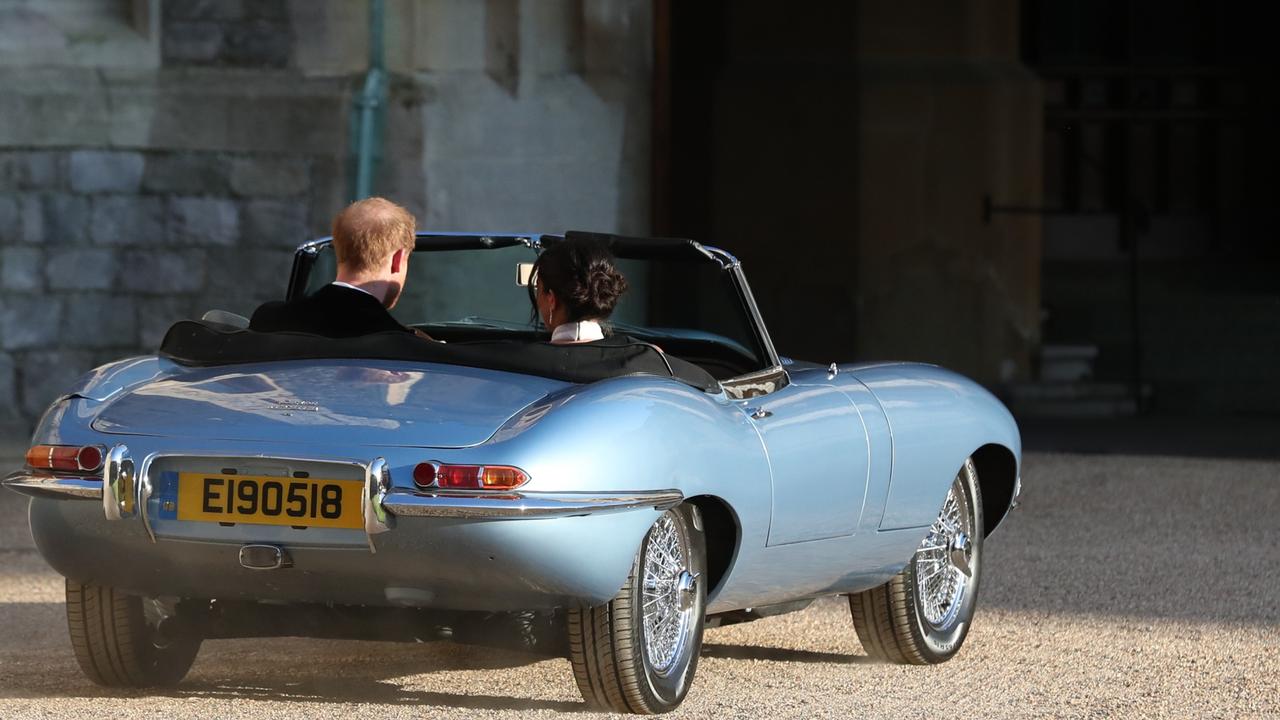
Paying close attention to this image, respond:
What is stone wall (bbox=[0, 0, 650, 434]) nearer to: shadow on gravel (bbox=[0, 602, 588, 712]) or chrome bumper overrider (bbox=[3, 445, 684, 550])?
shadow on gravel (bbox=[0, 602, 588, 712])

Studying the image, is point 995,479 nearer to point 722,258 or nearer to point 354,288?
point 722,258

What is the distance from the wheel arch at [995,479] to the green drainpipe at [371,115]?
6751mm

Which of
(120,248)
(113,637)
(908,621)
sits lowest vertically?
(908,621)

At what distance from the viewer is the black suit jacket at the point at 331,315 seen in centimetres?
505

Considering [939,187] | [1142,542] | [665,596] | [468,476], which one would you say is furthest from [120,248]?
[468,476]

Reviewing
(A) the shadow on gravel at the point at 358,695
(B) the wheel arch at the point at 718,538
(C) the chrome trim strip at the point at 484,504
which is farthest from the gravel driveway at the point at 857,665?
(C) the chrome trim strip at the point at 484,504

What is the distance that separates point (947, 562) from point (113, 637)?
232 cm

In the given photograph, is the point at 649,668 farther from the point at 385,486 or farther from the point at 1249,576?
the point at 1249,576

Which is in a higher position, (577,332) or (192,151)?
(192,151)

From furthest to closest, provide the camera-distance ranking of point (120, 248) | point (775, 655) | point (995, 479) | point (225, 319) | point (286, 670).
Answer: point (120, 248)
point (995, 479)
point (775, 655)
point (286, 670)
point (225, 319)

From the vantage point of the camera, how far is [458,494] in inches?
169

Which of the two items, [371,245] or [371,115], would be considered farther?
[371,115]

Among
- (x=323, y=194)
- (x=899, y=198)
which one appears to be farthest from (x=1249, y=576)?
(x=899, y=198)

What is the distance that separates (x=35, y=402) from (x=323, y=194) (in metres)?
1.98
